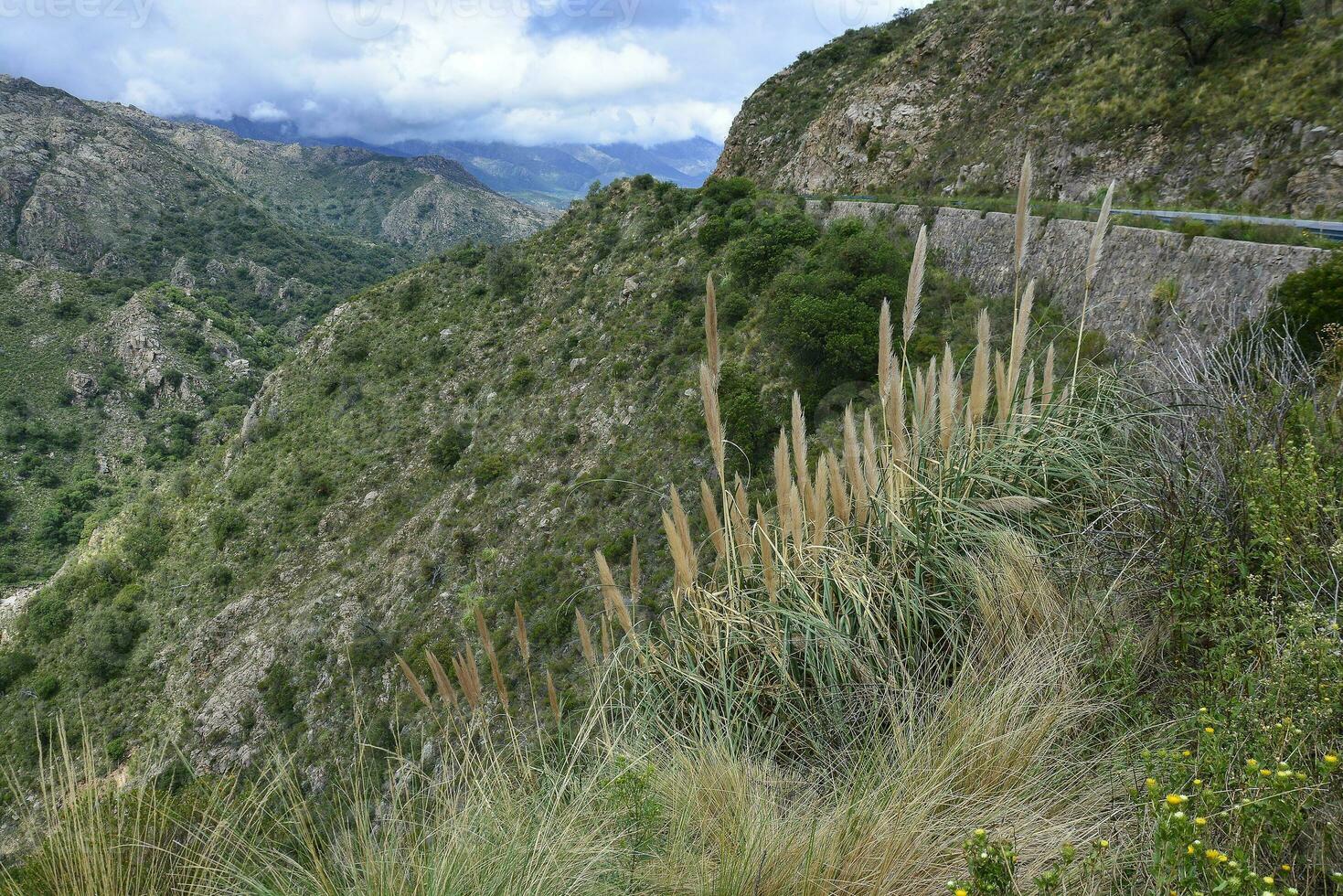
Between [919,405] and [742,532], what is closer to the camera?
[742,532]

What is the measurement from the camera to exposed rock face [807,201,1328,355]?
7.35 meters

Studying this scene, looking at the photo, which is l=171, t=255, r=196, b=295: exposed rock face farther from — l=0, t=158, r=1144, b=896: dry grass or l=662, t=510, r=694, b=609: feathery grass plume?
l=662, t=510, r=694, b=609: feathery grass plume

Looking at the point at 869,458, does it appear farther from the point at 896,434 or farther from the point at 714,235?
the point at 714,235

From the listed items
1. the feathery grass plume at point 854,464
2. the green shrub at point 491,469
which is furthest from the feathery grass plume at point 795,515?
the green shrub at point 491,469

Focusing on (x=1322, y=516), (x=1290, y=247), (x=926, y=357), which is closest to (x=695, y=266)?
(x=926, y=357)

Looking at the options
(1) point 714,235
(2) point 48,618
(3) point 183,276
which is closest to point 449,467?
(1) point 714,235

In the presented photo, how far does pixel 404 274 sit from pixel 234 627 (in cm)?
2900

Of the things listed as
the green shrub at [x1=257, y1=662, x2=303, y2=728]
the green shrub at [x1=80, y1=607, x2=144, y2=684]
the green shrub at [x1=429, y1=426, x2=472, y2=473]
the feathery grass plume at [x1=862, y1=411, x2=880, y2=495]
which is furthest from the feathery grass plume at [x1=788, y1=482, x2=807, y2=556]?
the green shrub at [x1=80, y1=607, x2=144, y2=684]

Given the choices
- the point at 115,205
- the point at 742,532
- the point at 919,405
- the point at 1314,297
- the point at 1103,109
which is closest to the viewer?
the point at 742,532

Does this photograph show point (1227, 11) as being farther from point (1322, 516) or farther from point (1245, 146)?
→ point (1322, 516)

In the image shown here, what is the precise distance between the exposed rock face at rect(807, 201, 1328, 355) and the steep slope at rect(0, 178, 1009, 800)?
1173 mm

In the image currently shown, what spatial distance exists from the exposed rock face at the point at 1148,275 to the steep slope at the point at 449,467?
1173mm

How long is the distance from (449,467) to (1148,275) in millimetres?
27263

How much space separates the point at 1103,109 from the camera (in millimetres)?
17703
